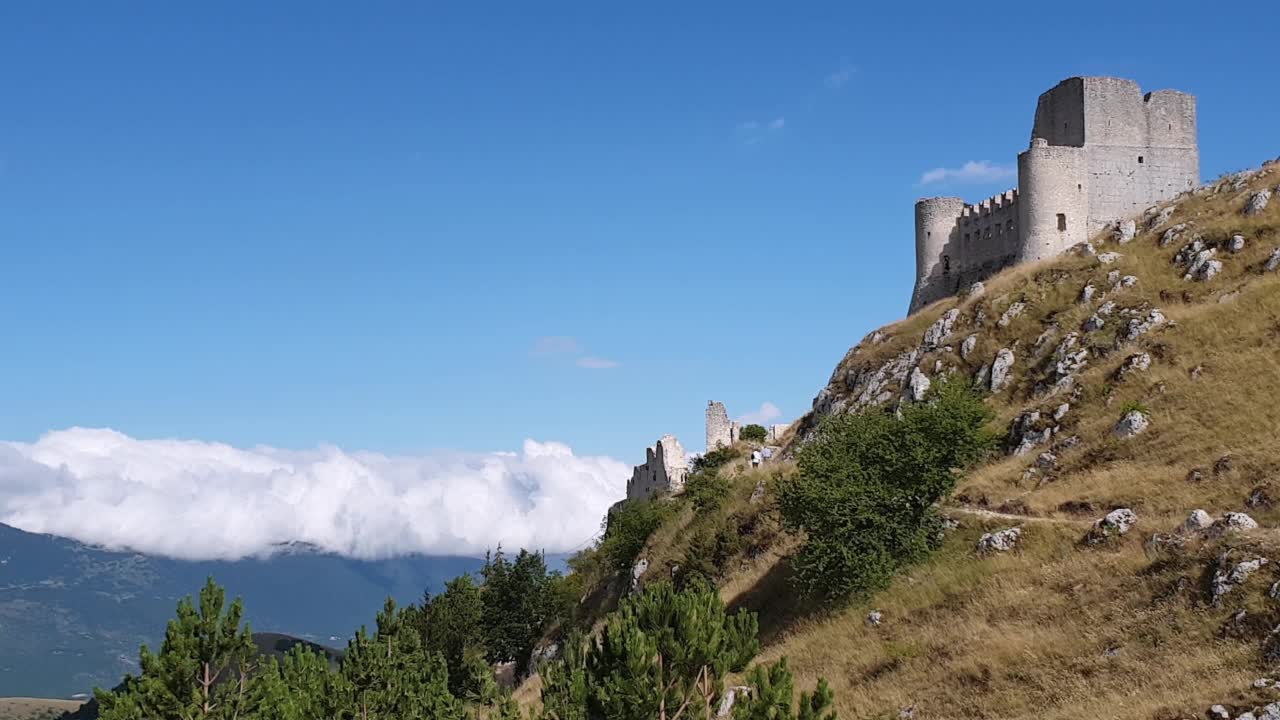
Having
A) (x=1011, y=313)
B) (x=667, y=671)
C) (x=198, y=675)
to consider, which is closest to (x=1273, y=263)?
(x=1011, y=313)

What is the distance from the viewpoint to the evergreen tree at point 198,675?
2600 cm

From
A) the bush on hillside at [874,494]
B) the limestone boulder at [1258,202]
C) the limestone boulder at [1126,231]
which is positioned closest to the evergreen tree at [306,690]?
the bush on hillside at [874,494]

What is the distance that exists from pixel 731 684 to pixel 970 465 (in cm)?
1613

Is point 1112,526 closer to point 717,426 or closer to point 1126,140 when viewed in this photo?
point 1126,140

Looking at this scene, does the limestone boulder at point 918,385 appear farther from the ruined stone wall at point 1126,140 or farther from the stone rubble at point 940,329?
the ruined stone wall at point 1126,140

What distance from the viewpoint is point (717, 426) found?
88.2 meters

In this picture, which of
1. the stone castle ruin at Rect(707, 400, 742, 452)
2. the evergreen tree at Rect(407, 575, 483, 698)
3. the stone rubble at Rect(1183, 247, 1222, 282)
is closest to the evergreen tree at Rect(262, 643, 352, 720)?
the evergreen tree at Rect(407, 575, 483, 698)

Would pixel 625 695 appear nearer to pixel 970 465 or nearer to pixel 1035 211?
pixel 970 465

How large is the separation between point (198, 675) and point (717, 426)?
63.2 metres

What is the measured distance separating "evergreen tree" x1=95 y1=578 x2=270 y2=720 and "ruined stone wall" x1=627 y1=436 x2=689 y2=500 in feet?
170

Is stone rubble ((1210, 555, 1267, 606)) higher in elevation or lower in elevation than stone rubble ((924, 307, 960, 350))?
lower

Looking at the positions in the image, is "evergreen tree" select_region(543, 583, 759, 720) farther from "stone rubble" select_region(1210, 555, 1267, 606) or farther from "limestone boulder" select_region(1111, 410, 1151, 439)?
"limestone boulder" select_region(1111, 410, 1151, 439)

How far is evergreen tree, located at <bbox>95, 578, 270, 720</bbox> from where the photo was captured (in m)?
26.0

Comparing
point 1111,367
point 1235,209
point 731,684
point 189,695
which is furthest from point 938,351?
point 189,695
